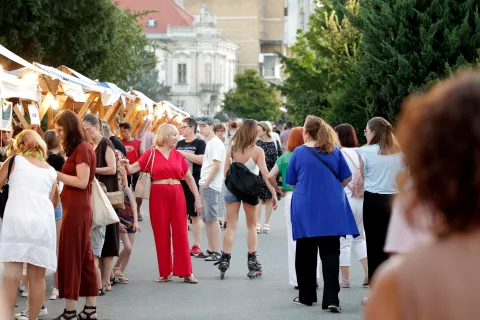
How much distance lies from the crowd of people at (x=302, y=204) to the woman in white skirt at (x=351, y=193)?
0.01 metres

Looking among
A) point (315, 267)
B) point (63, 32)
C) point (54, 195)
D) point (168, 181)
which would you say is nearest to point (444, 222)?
point (54, 195)

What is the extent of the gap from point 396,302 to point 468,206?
10.2 inches

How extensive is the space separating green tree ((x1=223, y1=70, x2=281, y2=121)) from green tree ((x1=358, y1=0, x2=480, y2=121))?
9470 cm

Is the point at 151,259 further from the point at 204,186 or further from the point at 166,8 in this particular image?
the point at 166,8

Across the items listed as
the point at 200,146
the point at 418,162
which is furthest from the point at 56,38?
the point at 418,162

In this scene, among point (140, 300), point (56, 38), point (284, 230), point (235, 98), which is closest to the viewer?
point (140, 300)

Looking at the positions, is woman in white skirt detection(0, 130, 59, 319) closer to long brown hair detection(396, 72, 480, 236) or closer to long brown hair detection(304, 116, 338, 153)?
long brown hair detection(304, 116, 338, 153)

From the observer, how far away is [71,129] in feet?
29.4

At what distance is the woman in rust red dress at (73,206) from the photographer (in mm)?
8953

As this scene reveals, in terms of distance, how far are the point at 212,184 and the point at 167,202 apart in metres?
2.61

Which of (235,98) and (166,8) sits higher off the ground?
(166,8)

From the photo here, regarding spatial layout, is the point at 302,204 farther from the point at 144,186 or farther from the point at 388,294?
the point at 388,294

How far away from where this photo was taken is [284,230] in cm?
1964

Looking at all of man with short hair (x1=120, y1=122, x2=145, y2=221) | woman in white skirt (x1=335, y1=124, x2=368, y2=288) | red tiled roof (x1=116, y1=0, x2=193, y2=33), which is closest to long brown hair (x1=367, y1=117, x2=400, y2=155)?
woman in white skirt (x1=335, y1=124, x2=368, y2=288)
